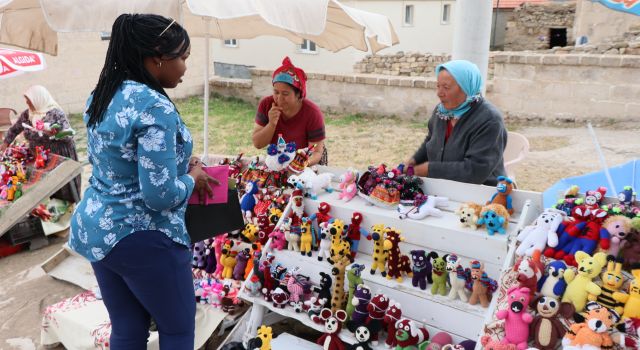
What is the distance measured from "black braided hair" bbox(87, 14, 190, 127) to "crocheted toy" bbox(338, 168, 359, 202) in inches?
55.6

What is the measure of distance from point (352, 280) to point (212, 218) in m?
0.79

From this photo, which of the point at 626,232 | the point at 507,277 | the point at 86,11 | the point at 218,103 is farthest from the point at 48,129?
the point at 218,103

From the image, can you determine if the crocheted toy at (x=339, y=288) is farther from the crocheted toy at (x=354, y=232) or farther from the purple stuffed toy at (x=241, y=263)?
the purple stuffed toy at (x=241, y=263)

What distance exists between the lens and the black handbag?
2111 mm

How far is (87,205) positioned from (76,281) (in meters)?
2.38

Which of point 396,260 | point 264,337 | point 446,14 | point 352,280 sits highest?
point 446,14

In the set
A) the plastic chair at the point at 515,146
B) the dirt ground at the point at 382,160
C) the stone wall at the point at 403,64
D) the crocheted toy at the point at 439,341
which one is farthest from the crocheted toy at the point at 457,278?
the stone wall at the point at 403,64

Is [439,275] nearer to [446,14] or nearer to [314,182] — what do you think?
[314,182]

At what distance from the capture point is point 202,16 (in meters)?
3.10

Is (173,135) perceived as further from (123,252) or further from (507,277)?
(507,277)

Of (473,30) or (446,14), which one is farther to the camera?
(446,14)

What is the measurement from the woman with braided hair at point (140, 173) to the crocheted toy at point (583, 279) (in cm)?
153

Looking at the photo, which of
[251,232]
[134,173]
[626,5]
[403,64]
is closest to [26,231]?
[251,232]

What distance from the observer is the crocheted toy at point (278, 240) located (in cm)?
289
